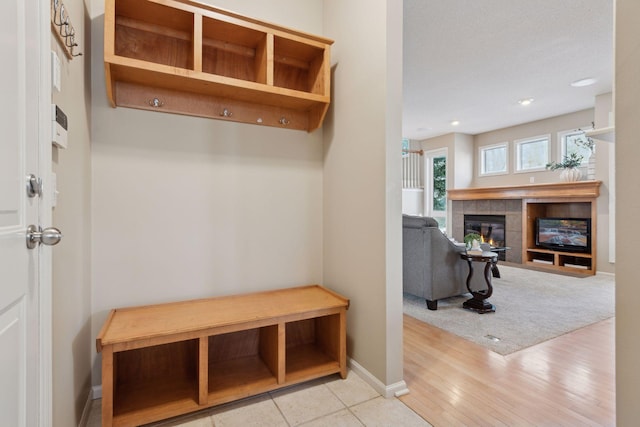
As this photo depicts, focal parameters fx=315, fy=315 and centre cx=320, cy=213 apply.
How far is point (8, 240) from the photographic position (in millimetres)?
803

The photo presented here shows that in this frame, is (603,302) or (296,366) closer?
(296,366)

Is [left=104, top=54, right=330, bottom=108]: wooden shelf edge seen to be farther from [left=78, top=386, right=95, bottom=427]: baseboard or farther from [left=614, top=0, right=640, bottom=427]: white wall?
[left=78, top=386, right=95, bottom=427]: baseboard

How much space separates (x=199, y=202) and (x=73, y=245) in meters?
0.71

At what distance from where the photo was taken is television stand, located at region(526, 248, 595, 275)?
16.8ft

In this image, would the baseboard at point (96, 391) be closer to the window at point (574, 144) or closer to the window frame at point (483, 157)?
the window at point (574, 144)

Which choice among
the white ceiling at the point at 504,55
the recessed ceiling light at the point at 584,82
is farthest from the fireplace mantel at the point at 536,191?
the recessed ceiling light at the point at 584,82

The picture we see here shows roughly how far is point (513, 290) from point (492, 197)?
2762 millimetres

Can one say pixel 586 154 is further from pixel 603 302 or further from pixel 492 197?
pixel 603 302

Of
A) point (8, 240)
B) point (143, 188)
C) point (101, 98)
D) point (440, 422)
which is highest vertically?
point (101, 98)

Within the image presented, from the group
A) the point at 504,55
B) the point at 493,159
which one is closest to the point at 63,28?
the point at 504,55

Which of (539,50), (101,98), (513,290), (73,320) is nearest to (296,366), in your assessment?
(73,320)

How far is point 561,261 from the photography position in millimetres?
5496

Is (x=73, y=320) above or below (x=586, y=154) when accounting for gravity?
below

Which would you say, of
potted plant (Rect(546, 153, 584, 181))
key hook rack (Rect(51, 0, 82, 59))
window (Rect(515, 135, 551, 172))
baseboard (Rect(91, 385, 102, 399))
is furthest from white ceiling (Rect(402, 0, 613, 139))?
baseboard (Rect(91, 385, 102, 399))
